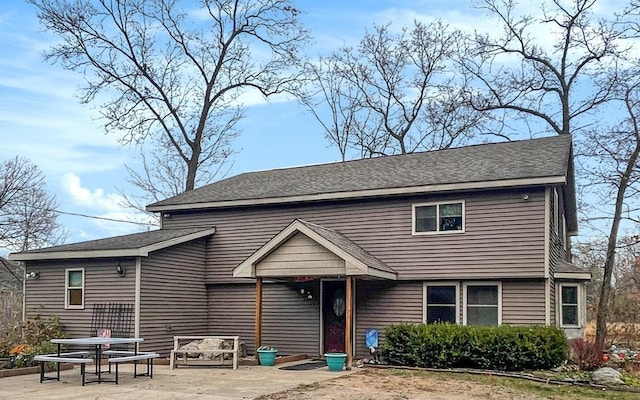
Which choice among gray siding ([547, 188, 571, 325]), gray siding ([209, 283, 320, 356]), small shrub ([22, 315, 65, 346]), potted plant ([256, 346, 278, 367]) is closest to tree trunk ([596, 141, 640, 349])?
gray siding ([547, 188, 571, 325])

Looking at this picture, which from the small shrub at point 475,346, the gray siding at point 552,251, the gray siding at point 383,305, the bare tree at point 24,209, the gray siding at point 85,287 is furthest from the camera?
the bare tree at point 24,209

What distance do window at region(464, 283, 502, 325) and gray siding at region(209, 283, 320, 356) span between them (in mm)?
3864

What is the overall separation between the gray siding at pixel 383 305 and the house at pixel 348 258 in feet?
0.11

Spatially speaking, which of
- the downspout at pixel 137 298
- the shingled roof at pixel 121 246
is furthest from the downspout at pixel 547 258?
the downspout at pixel 137 298

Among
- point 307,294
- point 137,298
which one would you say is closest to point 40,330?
point 137,298

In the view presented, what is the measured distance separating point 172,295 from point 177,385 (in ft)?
18.6

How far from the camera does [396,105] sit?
31.7 m

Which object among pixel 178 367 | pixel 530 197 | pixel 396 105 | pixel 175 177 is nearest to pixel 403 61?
pixel 396 105

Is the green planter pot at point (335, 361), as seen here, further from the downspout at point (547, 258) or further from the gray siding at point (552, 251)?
the gray siding at point (552, 251)

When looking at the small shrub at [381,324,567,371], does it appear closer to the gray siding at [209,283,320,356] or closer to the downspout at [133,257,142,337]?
the gray siding at [209,283,320,356]

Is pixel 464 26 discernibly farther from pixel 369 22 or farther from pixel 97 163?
pixel 97 163

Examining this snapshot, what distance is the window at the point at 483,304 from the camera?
1475 centimetres

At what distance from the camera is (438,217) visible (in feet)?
50.9

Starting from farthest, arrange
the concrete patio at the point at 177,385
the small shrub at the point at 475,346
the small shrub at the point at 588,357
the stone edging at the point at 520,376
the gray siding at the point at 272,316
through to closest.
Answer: the gray siding at the point at 272,316 < the small shrub at the point at 475,346 < the small shrub at the point at 588,357 < the stone edging at the point at 520,376 < the concrete patio at the point at 177,385
